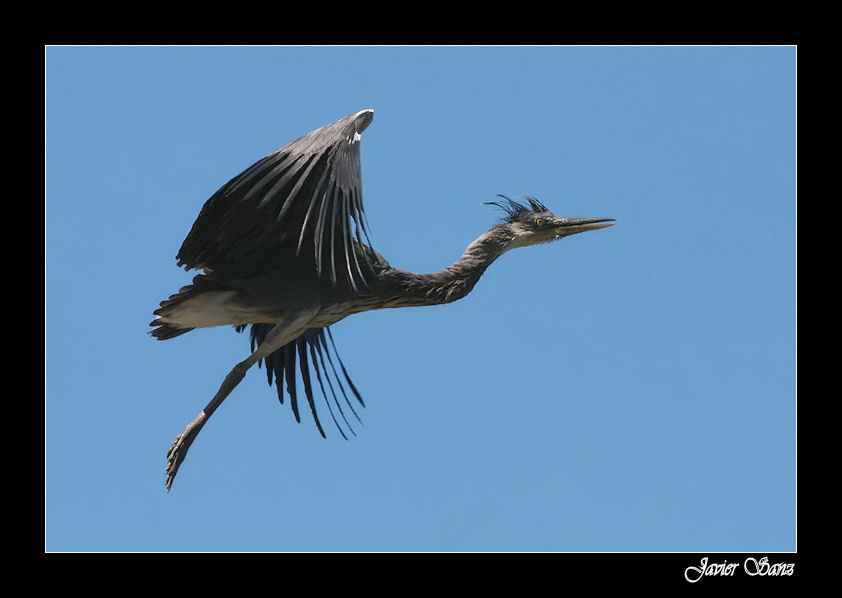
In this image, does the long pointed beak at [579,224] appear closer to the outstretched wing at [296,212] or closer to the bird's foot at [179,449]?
the outstretched wing at [296,212]

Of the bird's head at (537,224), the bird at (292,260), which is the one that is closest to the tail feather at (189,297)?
the bird at (292,260)

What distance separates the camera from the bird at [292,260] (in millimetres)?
10281

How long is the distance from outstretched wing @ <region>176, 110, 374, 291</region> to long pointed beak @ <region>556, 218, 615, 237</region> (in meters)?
2.27

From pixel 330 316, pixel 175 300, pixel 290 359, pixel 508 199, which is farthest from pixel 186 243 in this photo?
pixel 508 199

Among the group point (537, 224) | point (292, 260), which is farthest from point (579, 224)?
point (292, 260)

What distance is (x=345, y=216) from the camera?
1021 centimetres

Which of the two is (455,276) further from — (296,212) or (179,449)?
(179,449)

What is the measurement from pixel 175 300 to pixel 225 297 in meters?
0.40

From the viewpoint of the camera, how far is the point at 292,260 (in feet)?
36.5

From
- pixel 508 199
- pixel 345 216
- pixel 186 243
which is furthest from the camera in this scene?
pixel 508 199

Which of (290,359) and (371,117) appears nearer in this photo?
(371,117)

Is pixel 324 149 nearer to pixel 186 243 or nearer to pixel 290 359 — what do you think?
pixel 186 243

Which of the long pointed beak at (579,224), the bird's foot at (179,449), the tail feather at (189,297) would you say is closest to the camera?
the bird's foot at (179,449)

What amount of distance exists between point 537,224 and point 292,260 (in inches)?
99.3
